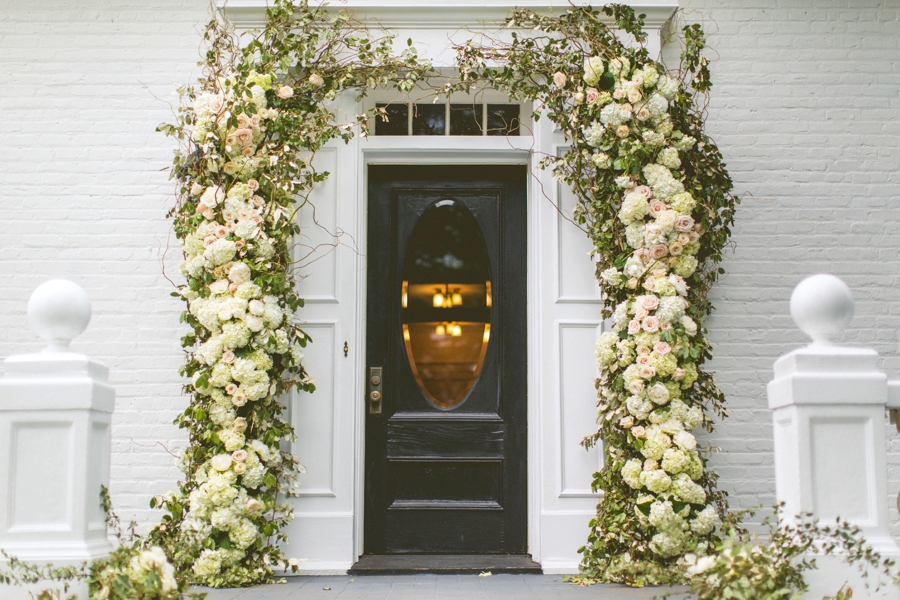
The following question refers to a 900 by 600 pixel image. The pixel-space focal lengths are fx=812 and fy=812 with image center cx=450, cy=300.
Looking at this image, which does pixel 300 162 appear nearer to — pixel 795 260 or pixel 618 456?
pixel 618 456

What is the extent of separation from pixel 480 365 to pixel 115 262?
214 centimetres

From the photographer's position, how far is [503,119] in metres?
4.74

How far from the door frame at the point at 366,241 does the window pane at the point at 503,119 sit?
0.11 metres

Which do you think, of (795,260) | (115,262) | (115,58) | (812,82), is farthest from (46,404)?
(812,82)

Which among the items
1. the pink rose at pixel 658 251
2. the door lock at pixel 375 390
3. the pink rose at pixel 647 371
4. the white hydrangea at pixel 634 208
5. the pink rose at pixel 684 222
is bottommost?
the door lock at pixel 375 390

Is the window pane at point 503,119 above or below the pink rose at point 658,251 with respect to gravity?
above

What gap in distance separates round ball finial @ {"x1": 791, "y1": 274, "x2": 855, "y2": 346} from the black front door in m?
2.05

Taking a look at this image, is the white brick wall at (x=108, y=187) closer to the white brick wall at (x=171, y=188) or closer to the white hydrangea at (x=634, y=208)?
the white brick wall at (x=171, y=188)

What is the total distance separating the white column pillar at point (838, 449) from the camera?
2.64 m

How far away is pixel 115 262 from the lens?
4.57 metres

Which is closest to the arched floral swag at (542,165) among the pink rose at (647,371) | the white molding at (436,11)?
the pink rose at (647,371)

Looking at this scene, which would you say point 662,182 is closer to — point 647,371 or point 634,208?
point 634,208

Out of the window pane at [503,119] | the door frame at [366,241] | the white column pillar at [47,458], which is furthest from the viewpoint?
the window pane at [503,119]

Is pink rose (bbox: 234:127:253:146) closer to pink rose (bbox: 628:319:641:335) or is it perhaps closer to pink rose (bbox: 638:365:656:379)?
pink rose (bbox: 628:319:641:335)
